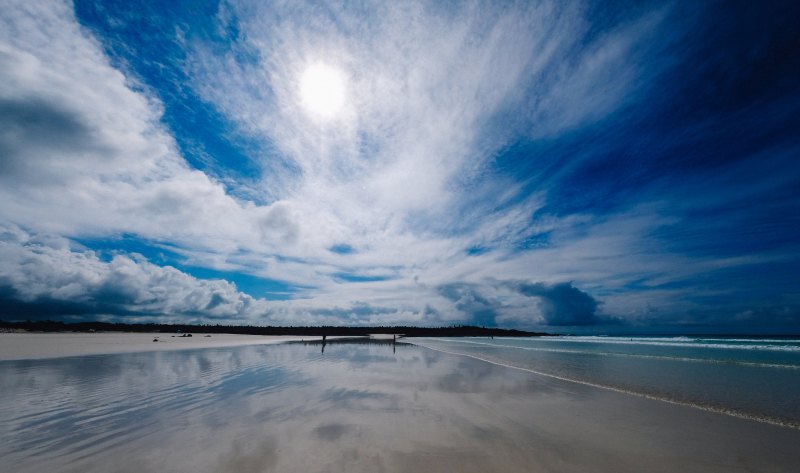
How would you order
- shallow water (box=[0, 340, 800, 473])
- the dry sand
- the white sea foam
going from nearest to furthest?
shallow water (box=[0, 340, 800, 473]), the dry sand, the white sea foam

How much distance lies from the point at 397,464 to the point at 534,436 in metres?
4.20

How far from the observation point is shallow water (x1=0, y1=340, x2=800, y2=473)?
7051mm

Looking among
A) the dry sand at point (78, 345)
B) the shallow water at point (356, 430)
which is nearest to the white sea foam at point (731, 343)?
the shallow water at point (356, 430)

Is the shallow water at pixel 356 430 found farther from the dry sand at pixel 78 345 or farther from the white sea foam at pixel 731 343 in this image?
the white sea foam at pixel 731 343

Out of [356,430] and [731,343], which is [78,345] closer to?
[356,430]

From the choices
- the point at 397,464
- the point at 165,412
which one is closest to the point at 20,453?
the point at 165,412

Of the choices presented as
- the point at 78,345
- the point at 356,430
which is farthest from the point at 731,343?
the point at 78,345

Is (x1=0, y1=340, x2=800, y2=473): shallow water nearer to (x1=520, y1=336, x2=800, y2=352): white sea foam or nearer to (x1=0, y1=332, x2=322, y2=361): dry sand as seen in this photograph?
(x1=0, y1=332, x2=322, y2=361): dry sand

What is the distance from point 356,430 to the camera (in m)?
9.15

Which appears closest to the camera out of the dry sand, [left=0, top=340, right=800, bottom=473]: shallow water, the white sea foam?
[left=0, top=340, right=800, bottom=473]: shallow water

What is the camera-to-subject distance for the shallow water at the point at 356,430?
7.05 m

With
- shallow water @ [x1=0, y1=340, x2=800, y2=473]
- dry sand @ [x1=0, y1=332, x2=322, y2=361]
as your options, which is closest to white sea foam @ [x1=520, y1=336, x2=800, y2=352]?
shallow water @ [x1=0, y1=340, x2=800, y2=473]

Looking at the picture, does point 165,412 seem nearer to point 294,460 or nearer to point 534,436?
point 294,460

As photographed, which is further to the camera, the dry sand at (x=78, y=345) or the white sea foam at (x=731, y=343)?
the white sea foam at (x=731, y=343)
